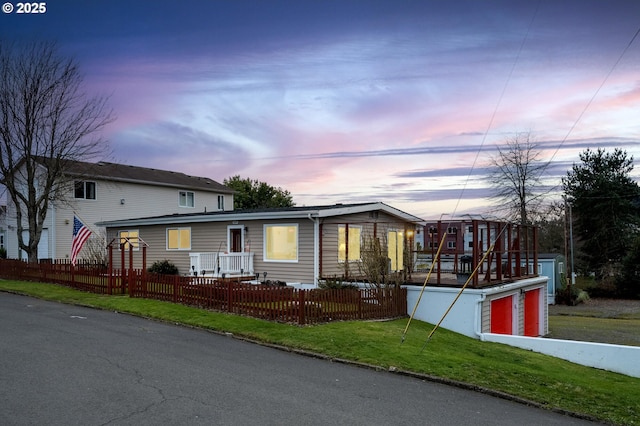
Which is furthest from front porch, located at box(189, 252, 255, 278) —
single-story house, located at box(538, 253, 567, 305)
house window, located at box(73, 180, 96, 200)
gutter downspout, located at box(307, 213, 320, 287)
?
single-story house, located at box(538, 253, 567, 305)

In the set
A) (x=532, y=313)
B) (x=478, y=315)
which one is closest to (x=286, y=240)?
(x=478, y=315)

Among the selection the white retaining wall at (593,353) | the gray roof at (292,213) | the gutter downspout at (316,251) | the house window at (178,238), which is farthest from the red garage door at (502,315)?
the house window at (178,238)

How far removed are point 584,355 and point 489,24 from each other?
10.6m

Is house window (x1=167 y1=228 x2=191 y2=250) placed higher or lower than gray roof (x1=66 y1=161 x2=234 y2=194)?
lower

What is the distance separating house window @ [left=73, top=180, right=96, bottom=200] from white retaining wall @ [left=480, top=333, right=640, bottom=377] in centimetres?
2793

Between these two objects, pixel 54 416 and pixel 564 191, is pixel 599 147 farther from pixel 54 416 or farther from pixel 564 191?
pixel 54 416

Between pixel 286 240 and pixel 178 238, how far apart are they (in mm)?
7529

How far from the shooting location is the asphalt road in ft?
20.4

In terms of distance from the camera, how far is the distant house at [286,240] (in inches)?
778

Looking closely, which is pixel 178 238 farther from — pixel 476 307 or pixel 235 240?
pixel 476 307

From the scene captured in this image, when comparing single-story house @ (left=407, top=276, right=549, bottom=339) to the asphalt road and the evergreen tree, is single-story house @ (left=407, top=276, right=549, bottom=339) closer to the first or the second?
the asphalt road

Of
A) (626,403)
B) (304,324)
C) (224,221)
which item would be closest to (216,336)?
(304,324)

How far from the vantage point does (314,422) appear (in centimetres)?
618

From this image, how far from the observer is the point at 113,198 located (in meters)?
34.4
